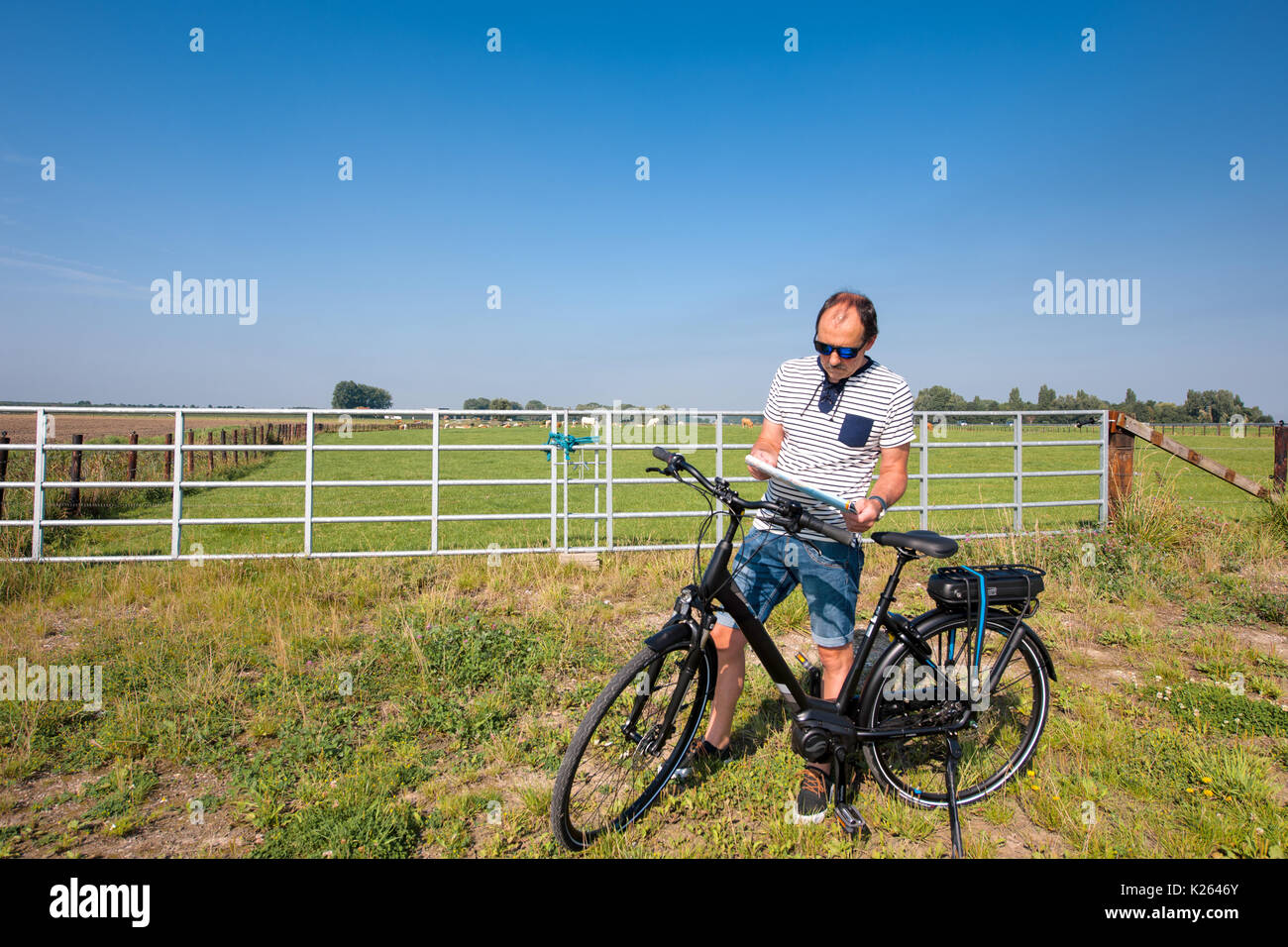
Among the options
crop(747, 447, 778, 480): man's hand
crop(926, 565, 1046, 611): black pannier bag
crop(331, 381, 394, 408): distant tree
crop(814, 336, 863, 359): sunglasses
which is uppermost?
crop(331, 381, 394, 408): distant tree

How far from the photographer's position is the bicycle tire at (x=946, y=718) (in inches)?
108

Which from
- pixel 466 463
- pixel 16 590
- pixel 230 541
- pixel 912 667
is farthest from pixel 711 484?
pixel 466 463

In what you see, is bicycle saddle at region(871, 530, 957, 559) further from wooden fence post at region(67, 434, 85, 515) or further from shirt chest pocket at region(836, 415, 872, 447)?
wooden fence post at region(67, 434, 85, 515)

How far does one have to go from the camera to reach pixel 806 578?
2.66m

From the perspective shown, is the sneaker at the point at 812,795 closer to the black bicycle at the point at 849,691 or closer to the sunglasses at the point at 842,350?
the black bicycle at the point at 849,691

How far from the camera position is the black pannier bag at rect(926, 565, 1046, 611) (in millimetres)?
2723

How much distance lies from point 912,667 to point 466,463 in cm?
2852

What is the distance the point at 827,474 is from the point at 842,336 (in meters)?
0.55

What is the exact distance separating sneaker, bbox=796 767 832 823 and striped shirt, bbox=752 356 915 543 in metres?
0.98

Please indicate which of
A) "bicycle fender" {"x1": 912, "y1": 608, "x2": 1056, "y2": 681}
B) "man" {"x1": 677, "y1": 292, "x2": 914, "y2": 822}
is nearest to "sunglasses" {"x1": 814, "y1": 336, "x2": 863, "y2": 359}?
"man" {"x1": 677, "y1": 292, "x2": 914, "y2": 822}

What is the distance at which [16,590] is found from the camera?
5.77 meters

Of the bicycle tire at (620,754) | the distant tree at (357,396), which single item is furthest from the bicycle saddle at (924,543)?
the distant tree at (357,396)
